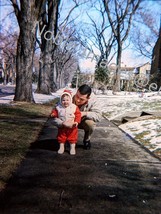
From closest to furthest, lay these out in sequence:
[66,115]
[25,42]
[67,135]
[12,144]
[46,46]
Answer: [66,115] → [67,135] → [12,144] → [25,42] → [46,46]

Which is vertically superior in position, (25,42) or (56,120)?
A: (25,42)

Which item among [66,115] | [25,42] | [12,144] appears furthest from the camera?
[25,42]

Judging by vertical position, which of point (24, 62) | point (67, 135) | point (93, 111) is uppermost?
point (24, 62)

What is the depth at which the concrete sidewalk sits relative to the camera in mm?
2619

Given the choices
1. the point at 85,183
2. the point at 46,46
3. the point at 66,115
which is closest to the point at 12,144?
the point at 66,115

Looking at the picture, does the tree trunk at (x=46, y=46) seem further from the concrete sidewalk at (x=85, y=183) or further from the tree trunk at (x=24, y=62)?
the concrete sidewalk at (x=85, y=183)

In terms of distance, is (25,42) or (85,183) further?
(25,42)

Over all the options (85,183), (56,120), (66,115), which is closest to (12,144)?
(56,120)

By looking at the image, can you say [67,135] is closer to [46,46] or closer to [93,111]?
[93,111]

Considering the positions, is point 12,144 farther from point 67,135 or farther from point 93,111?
point 93,111

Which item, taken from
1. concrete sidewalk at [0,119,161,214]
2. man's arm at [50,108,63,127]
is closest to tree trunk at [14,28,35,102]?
concrete sidewalk at [0,119,161,214]

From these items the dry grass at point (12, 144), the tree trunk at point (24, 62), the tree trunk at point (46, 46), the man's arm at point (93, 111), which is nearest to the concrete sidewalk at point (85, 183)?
the dry grass at point (12, 144)

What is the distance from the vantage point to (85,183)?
324 centimetres

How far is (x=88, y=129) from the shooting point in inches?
192
